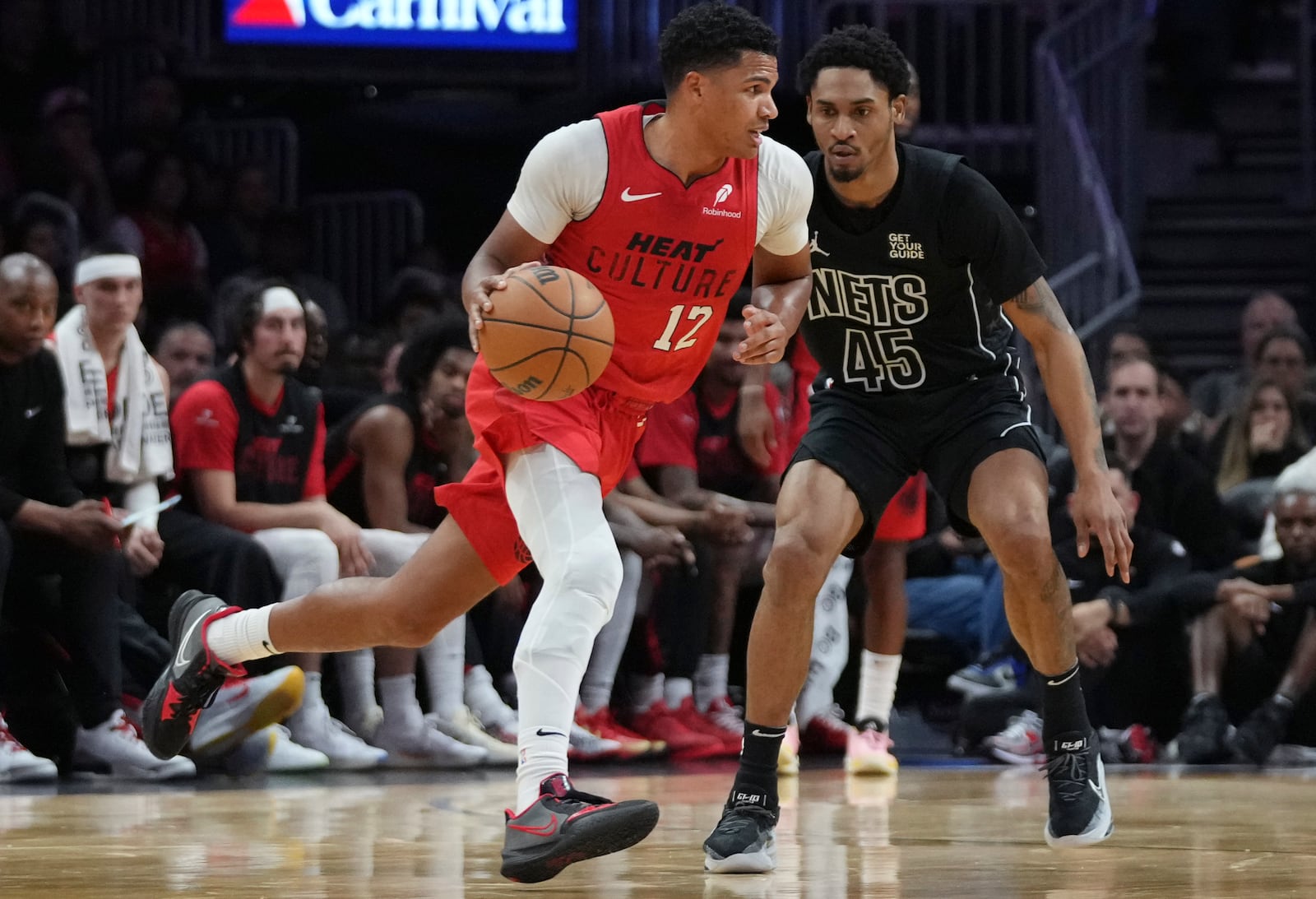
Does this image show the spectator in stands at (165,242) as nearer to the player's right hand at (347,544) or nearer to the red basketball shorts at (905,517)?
the player's right hand at (347,544)

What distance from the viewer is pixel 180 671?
15.9 ft

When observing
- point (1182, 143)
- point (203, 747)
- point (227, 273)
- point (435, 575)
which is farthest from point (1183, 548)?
point (1182, 143)

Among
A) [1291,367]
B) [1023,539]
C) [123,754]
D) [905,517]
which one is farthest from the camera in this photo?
[1291,367]

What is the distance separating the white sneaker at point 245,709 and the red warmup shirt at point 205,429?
917mm

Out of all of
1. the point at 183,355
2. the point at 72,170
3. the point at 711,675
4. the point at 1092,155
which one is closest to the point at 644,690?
the point at 711,675

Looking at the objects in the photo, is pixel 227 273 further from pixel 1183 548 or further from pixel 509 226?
pixel 509 226

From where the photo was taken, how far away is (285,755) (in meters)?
6.60

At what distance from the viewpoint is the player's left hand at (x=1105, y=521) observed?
4270 mm

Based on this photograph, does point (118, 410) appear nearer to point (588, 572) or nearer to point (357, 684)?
point (357, 684)

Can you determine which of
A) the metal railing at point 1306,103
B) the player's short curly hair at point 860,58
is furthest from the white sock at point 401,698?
the metal railing at point 1306,103

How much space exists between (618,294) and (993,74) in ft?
31.8

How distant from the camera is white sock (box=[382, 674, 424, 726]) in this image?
22.8 ft

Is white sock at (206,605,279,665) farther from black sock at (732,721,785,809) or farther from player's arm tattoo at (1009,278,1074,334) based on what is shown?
player's arm tattoo at (1009,278,1074,334)

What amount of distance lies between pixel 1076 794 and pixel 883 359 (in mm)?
1166
